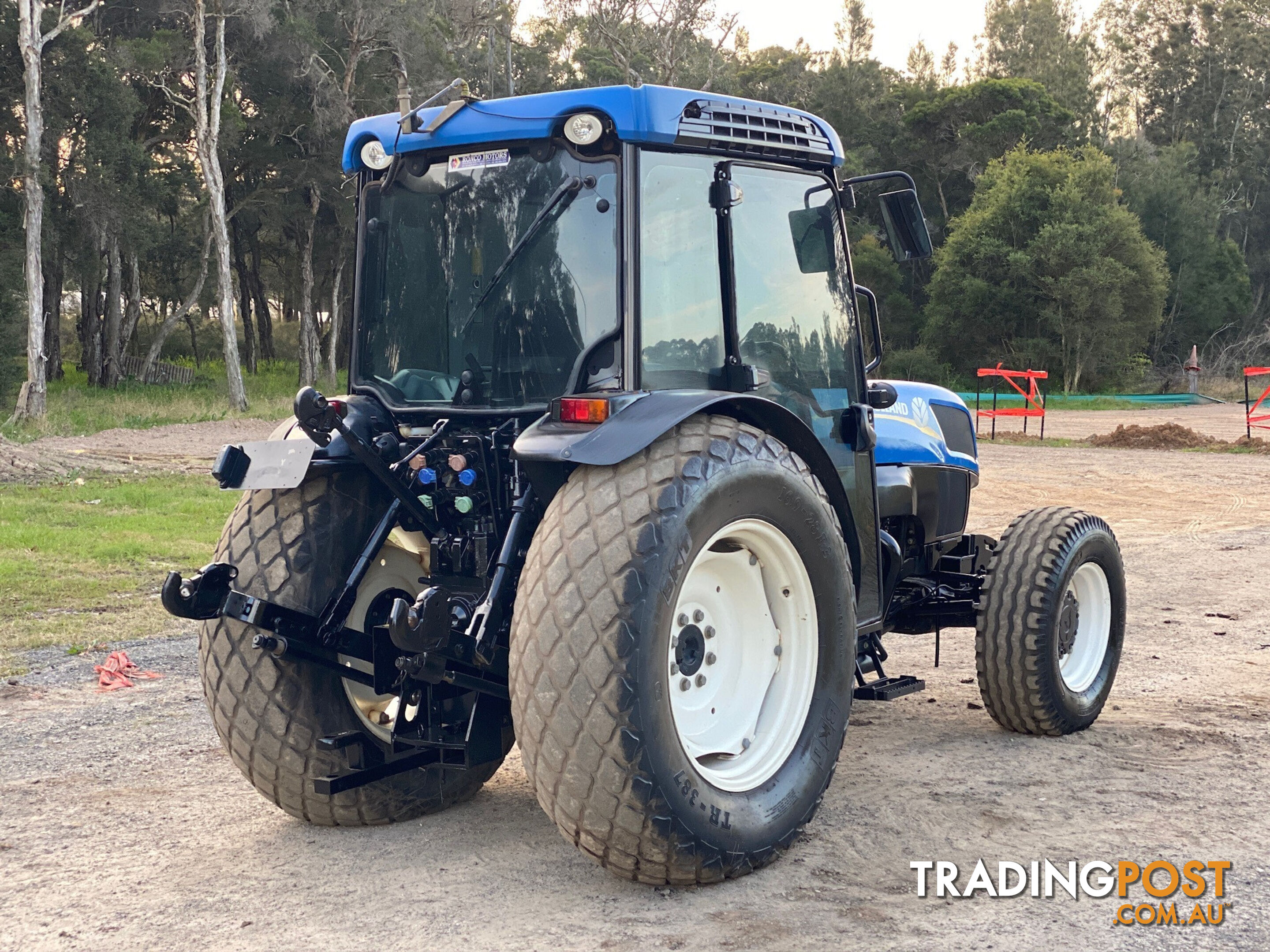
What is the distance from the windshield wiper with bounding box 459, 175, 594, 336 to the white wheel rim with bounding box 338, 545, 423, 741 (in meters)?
0.88

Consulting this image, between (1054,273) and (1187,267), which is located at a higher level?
(1187,267)

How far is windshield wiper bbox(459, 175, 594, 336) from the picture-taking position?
4.05 metres

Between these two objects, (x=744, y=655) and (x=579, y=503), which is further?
(x=744, y=655)

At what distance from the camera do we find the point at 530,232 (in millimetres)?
4125

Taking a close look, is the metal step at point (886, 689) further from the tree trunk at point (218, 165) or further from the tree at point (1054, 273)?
the tree at point (1054, 273)

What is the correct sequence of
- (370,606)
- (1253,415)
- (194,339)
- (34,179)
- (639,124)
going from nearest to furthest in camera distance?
(639,124) < (370,606) < (34,179) < (1253,415) < (194,339)

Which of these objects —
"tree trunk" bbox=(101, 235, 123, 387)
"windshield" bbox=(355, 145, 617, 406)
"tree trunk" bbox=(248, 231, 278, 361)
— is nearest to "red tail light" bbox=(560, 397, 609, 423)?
"windshield" bbox=(355, 145, 617, 406)

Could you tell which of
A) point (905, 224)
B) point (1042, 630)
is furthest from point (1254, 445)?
point (905, 224)

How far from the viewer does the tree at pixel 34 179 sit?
2627 centimetres

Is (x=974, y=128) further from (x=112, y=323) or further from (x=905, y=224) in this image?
(x=905, y=224)

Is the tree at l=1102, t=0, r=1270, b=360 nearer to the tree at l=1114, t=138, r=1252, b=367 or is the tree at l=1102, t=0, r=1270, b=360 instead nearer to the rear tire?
the tree at l=1114, t=138, r=1252, b=367

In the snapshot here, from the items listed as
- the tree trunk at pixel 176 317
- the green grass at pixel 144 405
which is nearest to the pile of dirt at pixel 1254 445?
the green grass at pixel 144 405

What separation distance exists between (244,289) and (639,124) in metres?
49.7

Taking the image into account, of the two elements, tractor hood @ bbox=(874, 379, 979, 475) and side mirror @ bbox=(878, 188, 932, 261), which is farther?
tractor hood @ bbox=(874, 379, 979, 475)
